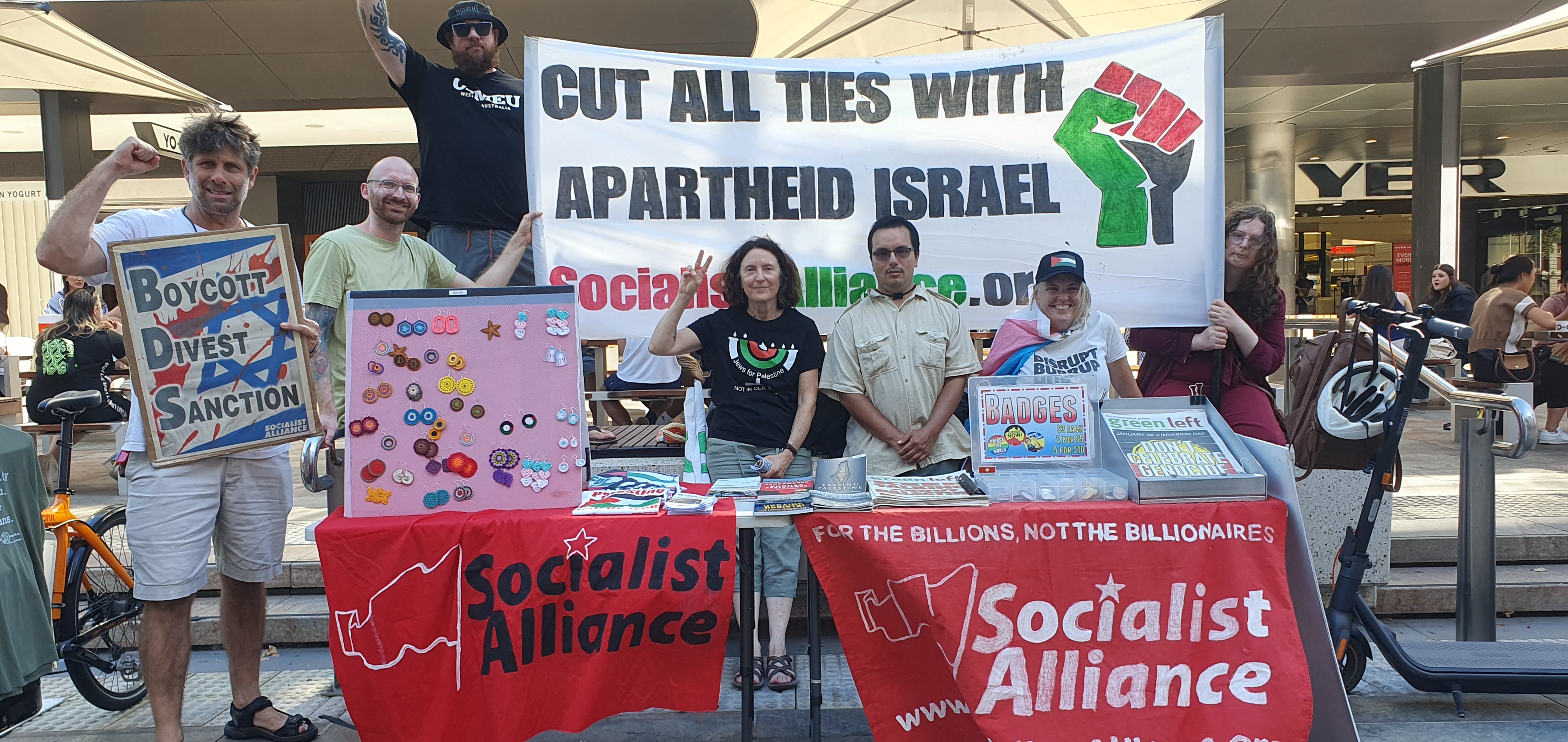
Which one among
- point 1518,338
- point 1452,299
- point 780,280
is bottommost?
point 1518,338

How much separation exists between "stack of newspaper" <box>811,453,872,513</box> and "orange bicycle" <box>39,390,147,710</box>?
268 centimetres

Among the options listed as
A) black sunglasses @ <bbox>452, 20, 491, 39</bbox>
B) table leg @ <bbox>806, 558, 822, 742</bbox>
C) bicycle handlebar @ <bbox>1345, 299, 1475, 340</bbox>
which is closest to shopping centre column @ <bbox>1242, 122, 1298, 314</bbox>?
bicycle handlebar @ <bbox>1345, 299, 1475, 340</bbox>

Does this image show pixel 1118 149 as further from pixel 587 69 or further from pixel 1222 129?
pixel 587 69

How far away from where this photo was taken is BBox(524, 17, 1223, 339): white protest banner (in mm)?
3965

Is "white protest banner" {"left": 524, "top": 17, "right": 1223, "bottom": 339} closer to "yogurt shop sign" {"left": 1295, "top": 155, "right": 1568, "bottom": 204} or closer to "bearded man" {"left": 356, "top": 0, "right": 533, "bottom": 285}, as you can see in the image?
"bearded man" {"left": 356, "top": 0, "right": 533, "bottom": 285}

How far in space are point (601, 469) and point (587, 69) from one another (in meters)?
1.70

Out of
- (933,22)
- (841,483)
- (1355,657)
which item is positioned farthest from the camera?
(933,22)

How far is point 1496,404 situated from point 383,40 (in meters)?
4.43

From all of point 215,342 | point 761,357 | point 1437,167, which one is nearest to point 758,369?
point 761,357

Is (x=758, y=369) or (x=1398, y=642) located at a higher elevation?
(x=758, y=369)

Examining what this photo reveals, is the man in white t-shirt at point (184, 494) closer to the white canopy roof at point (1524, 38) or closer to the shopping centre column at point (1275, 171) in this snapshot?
the white canopy roof at point (1524, 38)

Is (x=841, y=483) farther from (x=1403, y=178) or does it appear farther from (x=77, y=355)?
(x=1403, y=178)

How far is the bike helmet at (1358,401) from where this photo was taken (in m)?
3.43

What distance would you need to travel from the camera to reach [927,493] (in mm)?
2945
